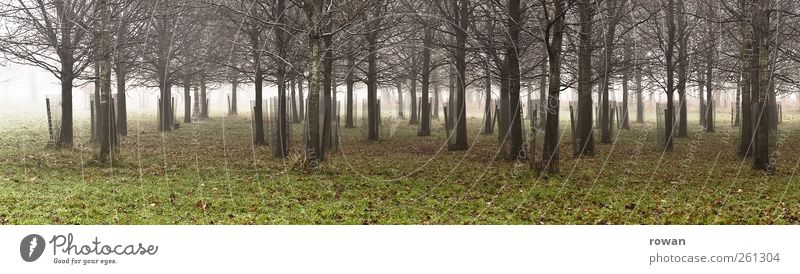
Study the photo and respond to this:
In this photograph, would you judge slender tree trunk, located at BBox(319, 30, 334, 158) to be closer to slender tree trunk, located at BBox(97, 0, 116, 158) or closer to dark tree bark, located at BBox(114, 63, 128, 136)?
slender tree trunk, located at BBox(97, 0, 116, 158)

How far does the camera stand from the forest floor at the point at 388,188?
468 inches

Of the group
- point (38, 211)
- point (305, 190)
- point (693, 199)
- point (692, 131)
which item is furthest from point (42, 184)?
point (692, 131)

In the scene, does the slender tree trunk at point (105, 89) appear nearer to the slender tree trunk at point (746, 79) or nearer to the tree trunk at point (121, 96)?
the tree trunk at point (121, 96)

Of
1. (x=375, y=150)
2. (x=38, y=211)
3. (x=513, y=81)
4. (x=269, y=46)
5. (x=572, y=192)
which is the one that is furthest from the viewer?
(x=269, y=46)

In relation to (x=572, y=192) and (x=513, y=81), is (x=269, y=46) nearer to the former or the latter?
(x=513, y=81)

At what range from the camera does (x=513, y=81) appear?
1950 cm

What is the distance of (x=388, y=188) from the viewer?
15281 mm

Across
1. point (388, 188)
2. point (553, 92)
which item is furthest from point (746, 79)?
point (388, 188)

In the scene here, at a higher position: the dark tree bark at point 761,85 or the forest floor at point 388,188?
the dark tree bark at point 761,85

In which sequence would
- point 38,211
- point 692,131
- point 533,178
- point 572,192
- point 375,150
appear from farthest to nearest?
point 692,131 → point 375,150 → point 533,178 → point 572,192 → point 38,211

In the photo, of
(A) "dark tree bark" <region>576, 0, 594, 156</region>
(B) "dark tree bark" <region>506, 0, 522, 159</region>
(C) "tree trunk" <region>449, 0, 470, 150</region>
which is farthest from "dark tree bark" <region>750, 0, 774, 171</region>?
(C) "tree trunk" <region>449, 0, 470, 150</region>

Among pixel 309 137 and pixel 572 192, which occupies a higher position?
pixel 309 137

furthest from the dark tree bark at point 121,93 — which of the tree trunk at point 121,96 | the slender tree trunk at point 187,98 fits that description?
the slender tree trunk at point 187,98

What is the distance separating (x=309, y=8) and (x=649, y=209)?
9689 millimetres
